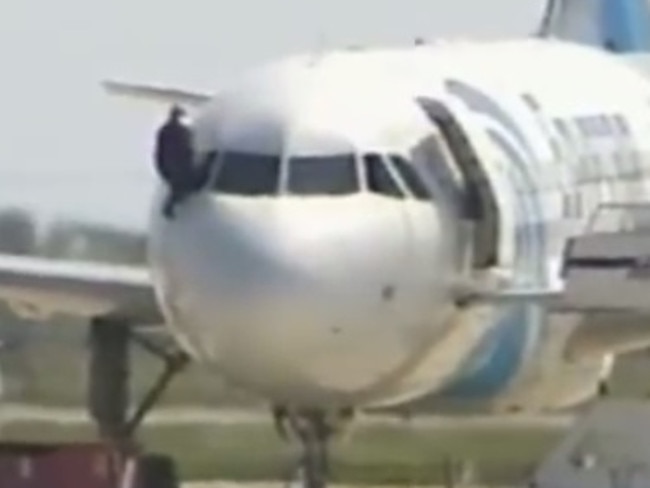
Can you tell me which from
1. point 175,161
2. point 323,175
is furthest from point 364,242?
point 175,161

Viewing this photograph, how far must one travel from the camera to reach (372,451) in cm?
3988

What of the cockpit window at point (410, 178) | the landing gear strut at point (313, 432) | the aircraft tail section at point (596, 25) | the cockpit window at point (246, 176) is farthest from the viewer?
the aircraft tail section at point (596, 25)

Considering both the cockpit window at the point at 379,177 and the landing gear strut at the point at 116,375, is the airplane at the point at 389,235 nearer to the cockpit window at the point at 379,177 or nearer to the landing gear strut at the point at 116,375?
the cockpit window at the point at 379,177

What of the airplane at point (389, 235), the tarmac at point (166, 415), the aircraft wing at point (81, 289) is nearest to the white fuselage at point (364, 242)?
the airplane at point (389, 235)

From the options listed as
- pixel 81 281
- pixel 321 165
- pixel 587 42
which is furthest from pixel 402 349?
pixel 587 42

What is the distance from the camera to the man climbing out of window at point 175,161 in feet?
86.5

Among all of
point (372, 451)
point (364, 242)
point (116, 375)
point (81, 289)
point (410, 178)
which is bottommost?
point (372, 451)

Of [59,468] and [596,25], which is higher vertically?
[596,25]

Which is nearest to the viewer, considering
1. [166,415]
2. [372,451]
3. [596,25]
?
Answer: [596,25]

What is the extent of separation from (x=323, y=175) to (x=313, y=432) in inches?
106

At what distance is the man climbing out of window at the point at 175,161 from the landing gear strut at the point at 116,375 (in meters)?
5.29

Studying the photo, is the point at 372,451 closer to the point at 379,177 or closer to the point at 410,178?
the point at 410,178

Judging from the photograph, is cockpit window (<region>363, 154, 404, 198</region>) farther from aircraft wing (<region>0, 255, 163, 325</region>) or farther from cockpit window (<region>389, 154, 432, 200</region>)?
aircraft wing (<region>0, 255, 163, 325</region>)

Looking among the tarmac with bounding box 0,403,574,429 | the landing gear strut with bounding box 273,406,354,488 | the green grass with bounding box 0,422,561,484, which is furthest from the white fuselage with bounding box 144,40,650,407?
the tarmac with bounding box 0,403,574,429
